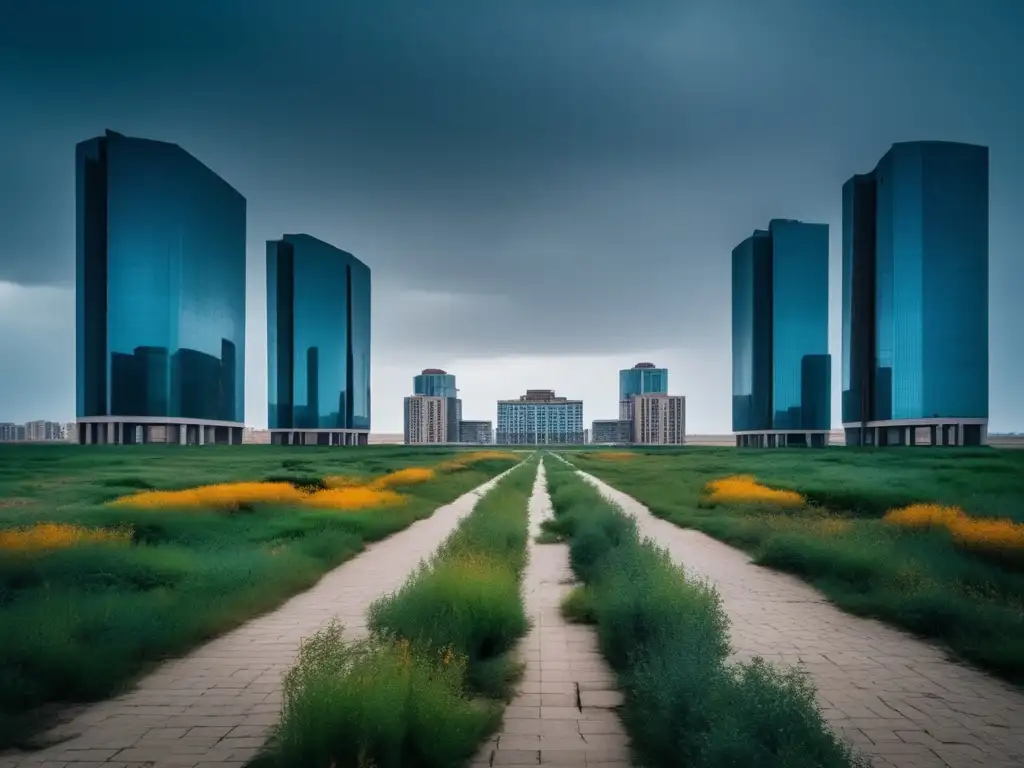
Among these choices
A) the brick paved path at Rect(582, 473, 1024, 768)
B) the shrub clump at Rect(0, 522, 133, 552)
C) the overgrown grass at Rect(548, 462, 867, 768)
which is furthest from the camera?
the shrub clump at Rect(0, 522, 133, 552)

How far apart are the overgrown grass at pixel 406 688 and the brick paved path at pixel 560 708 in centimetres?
26

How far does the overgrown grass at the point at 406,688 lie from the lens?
4.83 metres

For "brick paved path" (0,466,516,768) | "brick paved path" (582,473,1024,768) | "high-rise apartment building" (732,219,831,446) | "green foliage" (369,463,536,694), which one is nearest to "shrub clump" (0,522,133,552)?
"brick paved path" (0,466,516,768)

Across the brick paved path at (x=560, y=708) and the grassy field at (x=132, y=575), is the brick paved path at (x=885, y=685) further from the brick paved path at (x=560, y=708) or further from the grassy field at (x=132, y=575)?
the grassy field at (x=132, y=575)

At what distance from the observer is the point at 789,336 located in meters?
139

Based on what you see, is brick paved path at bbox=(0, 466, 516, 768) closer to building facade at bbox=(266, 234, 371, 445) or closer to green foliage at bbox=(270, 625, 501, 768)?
green foliage at bbox=(270, 625, 501, 768)

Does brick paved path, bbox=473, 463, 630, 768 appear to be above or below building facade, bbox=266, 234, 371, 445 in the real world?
below

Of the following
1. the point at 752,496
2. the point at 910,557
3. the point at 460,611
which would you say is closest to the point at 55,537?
the point at 460,611

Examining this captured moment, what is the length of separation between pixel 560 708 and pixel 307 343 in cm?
15559

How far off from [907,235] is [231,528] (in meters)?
117

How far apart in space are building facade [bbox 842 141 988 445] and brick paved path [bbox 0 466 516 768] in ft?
371

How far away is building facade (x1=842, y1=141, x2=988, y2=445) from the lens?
325 feet

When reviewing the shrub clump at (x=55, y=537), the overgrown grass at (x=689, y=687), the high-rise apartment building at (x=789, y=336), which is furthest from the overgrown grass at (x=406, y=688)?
the high-rise apartment building at (x=789, y=336)

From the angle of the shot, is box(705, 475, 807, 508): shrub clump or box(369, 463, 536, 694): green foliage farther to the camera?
box(705, 475, 807, 508): shrub clump
